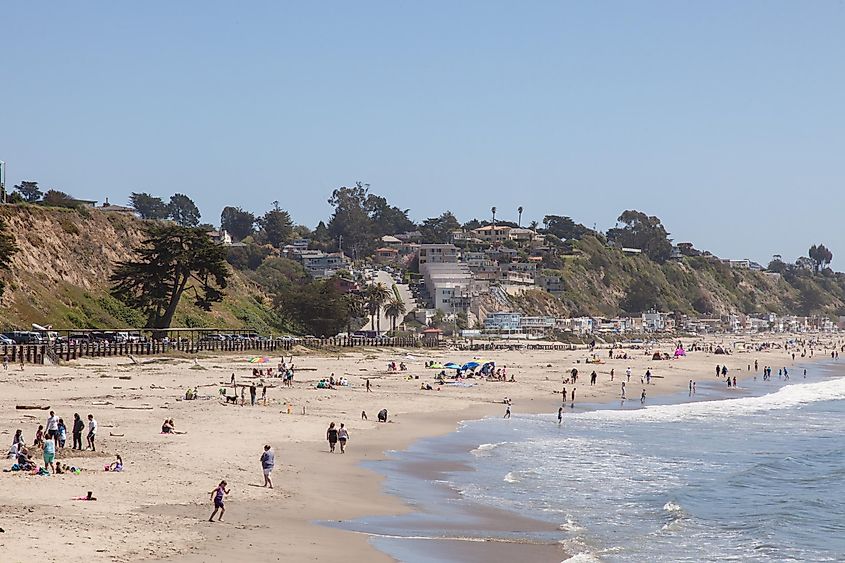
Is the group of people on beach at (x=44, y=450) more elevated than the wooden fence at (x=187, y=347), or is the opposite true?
the wooden fence at (x=187, y=347)

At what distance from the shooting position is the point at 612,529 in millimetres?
22047

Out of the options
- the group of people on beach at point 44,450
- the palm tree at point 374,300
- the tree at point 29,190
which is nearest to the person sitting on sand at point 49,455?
the group of people on beach at point 44,450

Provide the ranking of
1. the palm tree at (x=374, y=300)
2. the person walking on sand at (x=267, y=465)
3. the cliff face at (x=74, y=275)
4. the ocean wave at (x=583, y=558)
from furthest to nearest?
1. the palm tree at (x=374, y=300)
2. the cliff face at (x=74, y=275)
3. the person walking on sand at (x=267, y=465)
4. the ocean wave at (x=583, y=558)

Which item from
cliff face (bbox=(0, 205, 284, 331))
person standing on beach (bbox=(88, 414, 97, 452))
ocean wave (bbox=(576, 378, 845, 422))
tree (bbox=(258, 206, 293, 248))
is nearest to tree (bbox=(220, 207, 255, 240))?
tree (bbox=(258, 206, 293, 248))

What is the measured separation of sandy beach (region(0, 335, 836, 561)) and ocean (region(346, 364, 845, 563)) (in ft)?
4.96

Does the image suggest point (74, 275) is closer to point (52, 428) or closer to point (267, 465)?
point (52, 428)

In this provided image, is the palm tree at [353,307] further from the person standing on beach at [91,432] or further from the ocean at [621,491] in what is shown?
the person standing on beach at [91,432]

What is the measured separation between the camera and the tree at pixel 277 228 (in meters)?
176

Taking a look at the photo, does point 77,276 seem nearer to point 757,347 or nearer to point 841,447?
point 841,447

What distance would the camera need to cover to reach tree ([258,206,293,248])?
577 feet

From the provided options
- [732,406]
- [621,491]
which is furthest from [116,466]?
[732,406]

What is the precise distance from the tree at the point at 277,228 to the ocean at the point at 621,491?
13476cm

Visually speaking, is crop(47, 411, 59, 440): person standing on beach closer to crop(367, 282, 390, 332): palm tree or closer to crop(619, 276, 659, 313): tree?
crop(367, 282, 390, 332): palm tree

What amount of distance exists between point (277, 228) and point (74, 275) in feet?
353
